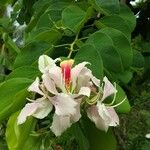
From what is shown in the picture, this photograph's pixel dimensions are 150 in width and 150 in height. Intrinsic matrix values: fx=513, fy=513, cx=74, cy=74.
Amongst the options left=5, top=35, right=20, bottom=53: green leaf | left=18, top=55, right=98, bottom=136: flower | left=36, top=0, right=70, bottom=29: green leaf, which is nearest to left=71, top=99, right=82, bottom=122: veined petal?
left=18, top=55, right=98, bottom=136: flower

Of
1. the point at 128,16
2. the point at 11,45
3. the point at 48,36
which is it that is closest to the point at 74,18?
the point at 48,36

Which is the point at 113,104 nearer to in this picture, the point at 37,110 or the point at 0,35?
the point at 37,110

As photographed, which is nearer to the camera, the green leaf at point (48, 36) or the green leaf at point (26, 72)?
the green leaf at point (26, 72)

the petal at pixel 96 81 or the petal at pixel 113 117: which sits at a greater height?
the petal at pixel 96 81

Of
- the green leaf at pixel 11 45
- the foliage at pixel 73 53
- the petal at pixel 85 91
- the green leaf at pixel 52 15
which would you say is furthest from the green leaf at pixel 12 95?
the green leaf at pixel 11 45

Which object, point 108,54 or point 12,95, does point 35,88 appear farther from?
point 108,54

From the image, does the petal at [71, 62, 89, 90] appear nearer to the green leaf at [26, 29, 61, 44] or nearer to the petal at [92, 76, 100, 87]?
the petal at [92, 76, 100, 87]

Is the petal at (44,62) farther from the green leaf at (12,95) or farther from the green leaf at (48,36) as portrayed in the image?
the green leaf at (48,36)
